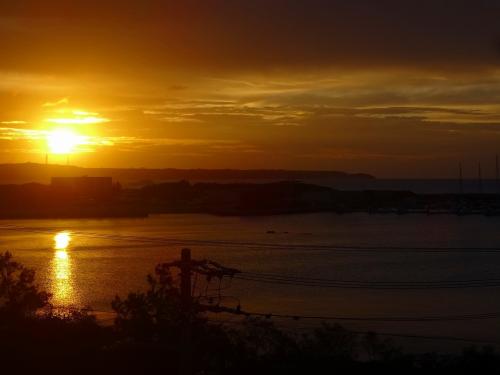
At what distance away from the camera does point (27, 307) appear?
32.4 ft

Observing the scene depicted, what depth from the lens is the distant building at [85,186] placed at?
56.3m

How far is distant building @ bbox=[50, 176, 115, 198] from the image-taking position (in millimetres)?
56281

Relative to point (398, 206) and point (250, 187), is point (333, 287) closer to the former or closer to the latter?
point (398, 206)

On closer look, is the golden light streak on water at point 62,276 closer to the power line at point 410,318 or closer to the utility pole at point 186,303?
the power line at point 410,318

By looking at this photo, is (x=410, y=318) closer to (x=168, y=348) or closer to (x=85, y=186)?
(x=168, y=348)

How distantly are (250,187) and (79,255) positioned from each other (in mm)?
43290

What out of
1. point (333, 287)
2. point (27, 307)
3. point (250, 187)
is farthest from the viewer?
point (250, 187)

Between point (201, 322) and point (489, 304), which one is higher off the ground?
point (201, 322)

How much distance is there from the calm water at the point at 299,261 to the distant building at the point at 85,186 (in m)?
11.3

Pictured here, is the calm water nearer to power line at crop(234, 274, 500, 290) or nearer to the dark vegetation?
power line at crop(234, 274, 500, 290)

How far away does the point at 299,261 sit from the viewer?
2338cm

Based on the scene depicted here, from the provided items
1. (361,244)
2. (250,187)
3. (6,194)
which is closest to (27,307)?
(361,244)

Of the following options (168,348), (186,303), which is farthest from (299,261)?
(186,303)

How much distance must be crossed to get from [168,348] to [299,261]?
53.4 feet
